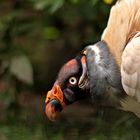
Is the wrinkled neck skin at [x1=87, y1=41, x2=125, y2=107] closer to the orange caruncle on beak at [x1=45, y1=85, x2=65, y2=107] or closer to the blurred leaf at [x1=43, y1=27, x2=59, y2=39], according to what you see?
the orange caruncle on beak at [x1=45, y1=85, x2=65, y2=107]

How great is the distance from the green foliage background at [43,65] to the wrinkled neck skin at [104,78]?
2.15 ft

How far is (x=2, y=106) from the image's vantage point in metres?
7.61

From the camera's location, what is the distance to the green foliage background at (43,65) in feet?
21.1

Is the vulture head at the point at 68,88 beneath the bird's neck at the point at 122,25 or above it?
beneath

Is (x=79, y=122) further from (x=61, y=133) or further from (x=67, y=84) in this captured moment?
(x=67, y=84)

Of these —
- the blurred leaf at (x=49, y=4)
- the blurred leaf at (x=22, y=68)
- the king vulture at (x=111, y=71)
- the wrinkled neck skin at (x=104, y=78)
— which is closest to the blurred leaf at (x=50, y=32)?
the blurred leaf at (x=22, y=68)

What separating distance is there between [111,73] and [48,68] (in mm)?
3053

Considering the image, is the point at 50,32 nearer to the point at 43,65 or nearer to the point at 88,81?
the point at 43,65

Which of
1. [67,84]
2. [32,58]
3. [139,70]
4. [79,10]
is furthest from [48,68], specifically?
[139,70]

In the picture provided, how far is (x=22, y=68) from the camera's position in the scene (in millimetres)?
7008

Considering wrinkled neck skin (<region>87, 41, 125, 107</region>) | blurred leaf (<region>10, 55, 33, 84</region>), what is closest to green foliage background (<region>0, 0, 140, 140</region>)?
blurred leaf (<region>10, 55, 33, 84</region>)

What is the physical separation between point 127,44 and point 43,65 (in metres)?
3.18

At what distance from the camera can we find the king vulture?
5.22m

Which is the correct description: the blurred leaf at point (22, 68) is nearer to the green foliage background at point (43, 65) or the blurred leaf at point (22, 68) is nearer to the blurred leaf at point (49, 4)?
the green foliage background at point (43, 65)
